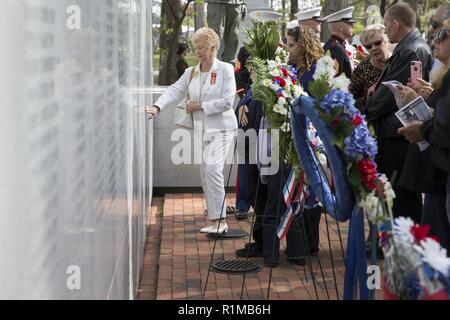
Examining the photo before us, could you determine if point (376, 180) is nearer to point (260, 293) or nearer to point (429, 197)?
point (429, 197)

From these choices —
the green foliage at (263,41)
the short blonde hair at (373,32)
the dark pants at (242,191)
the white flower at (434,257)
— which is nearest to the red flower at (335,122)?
the white flower at (434,257)

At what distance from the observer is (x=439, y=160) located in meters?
5.28

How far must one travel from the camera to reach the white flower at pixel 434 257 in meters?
2.64

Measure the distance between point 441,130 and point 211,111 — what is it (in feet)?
11.6

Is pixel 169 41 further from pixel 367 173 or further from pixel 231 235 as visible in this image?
pixel 367 173

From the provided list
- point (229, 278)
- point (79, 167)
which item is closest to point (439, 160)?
point (229, 278)

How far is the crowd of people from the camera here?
566 centimetres

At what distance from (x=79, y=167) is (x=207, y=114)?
18.4ft

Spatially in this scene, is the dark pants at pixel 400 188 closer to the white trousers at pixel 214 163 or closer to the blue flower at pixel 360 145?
the white trousers at pixel 214 163

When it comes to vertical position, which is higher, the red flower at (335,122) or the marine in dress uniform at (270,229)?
the red flower at (335,122)

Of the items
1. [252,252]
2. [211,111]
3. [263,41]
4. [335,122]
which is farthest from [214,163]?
[335,122]

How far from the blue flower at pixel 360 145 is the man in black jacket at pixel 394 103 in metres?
3.17

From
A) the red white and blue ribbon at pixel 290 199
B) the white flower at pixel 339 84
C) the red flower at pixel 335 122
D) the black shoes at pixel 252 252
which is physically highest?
the white flower at pixel 339 84

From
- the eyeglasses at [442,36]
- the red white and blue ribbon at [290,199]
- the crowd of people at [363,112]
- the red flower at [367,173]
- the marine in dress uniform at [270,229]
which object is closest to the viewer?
the red flower at [367,173]
